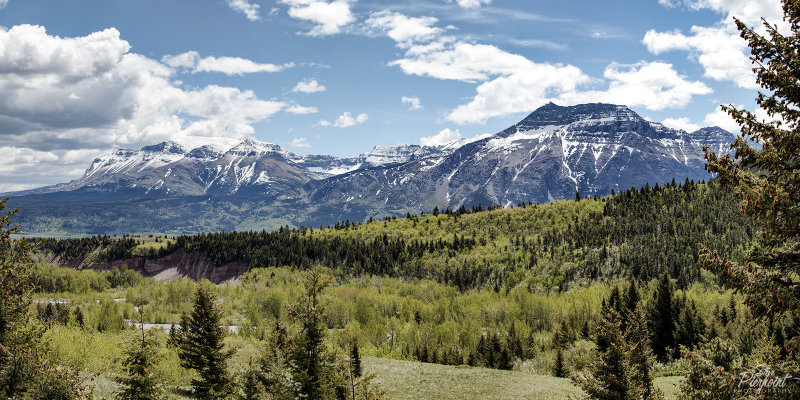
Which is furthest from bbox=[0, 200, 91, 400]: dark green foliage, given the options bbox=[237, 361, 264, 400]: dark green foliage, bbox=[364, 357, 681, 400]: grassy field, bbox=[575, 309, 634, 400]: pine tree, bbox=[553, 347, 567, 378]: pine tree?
bbox=[553, 347, 567, 378]: pine tree

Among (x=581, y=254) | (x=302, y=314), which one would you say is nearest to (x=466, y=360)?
(x=302, y=314)

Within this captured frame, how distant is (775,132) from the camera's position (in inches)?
550

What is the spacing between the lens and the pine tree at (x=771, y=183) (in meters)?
13.2

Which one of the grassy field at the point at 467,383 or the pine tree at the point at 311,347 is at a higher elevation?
the pine tree at the point at 311,347

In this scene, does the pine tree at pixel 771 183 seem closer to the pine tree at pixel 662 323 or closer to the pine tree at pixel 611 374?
Answer: the pine tree at pixel 611 374

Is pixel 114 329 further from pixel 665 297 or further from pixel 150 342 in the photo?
pixel 665 297

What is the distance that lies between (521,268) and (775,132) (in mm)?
173793

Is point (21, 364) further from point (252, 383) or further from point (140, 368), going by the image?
point (252, 383)
